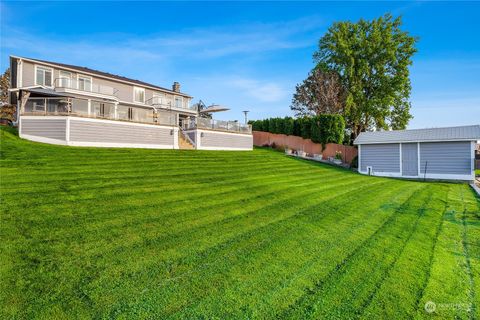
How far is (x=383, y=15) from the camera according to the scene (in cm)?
3391

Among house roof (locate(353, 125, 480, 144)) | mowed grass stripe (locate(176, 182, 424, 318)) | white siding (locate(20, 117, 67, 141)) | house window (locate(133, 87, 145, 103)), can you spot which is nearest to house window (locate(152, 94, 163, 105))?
house window (locate(133, 87, 145, 103))

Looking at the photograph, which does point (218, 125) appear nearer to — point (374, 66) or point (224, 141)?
point (224, 141)

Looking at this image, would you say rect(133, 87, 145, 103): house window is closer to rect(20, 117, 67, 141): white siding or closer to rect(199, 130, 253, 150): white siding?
rect(199, 130, 253, 150): white siding

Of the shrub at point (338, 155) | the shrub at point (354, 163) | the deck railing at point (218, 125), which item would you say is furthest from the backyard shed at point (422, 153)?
the deck railing at point (218, 125)

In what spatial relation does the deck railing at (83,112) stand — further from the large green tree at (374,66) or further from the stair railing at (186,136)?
the large green tree at (374,66)

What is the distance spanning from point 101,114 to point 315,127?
2010 centimetres

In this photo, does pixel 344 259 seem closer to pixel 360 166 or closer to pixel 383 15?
pixel 360 166

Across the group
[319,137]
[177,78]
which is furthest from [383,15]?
[177,78]

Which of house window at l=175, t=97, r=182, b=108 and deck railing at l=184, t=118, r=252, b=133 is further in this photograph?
house window at l=175, t=97, r=182, b=108

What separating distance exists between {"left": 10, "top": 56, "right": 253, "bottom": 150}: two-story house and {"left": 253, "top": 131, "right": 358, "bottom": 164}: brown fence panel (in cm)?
663

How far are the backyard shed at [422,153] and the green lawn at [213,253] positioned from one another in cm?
1287

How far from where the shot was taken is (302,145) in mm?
29688

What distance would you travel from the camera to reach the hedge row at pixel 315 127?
26.9 metres

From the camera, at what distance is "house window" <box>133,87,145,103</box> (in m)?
28.9
